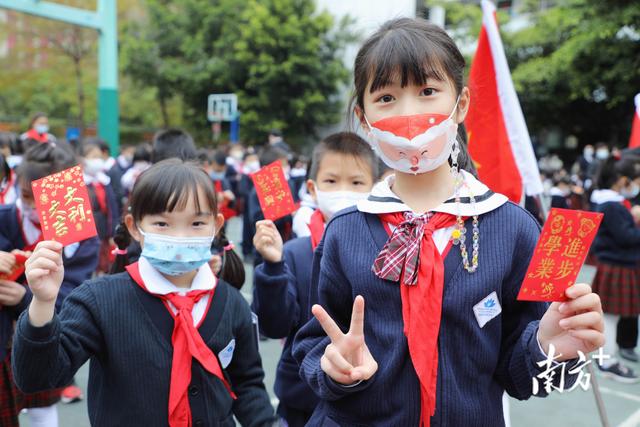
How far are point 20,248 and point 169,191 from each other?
3.66ft

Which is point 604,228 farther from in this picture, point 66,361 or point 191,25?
point 191,25

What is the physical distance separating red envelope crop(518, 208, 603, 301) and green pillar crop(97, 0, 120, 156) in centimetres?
1176

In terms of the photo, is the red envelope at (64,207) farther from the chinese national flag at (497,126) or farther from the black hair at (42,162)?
the chinese national flag at (497,126)

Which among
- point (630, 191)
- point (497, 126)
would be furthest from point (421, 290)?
point (630, 191)

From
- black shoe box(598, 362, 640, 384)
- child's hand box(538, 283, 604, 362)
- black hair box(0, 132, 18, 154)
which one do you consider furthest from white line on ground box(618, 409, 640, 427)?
black hair box(0, 132, 18, 154)

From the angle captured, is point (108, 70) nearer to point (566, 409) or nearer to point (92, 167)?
point (92, 167)

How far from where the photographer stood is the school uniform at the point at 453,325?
122cm

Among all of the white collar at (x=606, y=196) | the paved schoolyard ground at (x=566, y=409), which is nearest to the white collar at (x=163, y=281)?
the paved schoolyard ground at (x=566, y=409)

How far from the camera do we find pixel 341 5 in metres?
21.5

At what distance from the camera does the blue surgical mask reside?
1775 millimetres

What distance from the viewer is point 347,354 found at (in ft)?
3.89

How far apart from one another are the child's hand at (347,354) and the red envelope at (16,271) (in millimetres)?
1516

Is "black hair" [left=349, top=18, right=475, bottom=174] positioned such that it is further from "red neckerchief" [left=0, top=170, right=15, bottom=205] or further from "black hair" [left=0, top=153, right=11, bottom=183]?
"red neckerchief" [left=0, top=170, right=15, bottom=205]

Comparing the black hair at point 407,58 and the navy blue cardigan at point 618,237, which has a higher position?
the black hair at point 407,58
